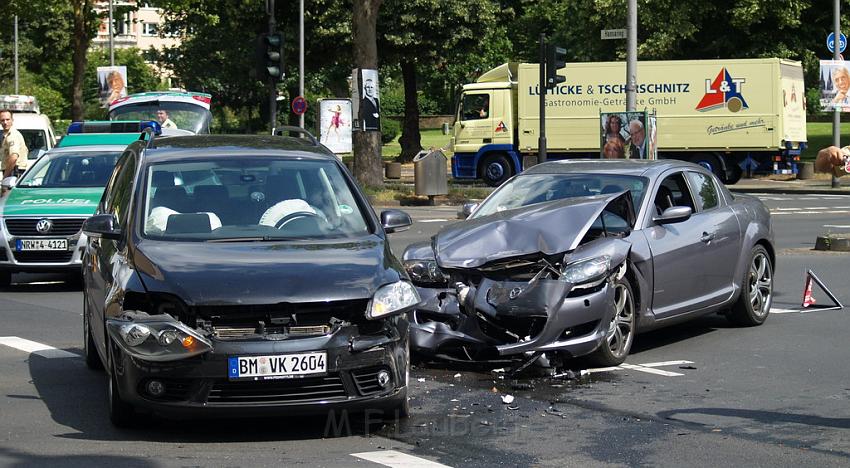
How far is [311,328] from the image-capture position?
6.74 meters

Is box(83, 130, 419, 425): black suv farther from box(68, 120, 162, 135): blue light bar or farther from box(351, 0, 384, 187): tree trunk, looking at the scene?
box(351, 0, 384, 187): tree trunk

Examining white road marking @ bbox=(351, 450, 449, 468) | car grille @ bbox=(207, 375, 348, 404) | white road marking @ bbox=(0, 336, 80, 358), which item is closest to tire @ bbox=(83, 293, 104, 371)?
white road marking @ bbox=(0, 336, 80, 358)

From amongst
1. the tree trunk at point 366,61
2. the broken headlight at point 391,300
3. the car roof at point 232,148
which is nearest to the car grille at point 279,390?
the broken headlight at point 391,300

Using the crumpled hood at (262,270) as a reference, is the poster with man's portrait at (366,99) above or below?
above

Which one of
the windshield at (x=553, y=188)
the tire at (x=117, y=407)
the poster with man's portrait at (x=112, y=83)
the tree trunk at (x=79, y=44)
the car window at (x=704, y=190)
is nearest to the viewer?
the tire at (x=117, y=407)

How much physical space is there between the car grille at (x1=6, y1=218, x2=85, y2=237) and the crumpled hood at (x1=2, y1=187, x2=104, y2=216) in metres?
0.06

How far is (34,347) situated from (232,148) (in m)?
2.96

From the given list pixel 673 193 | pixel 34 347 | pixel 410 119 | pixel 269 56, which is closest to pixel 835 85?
pixel 269 56

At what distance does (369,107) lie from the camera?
30453mm

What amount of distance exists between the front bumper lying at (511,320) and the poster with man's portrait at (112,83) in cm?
3904

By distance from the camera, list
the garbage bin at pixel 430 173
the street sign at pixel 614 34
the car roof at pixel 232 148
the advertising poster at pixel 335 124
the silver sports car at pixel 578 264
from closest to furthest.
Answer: the car roof at pixel 232 148
the silver sports car at pixel 578 264
the street sign at pixel 614 34
the garbage bin at pixel 430 173
the advertising poster at pixel 335 124

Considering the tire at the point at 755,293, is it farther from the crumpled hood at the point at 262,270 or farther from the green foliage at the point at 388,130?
the green foliage at the point at 388,130

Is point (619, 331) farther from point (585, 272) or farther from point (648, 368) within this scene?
point (585, 272)

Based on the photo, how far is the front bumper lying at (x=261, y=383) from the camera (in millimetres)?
6605
